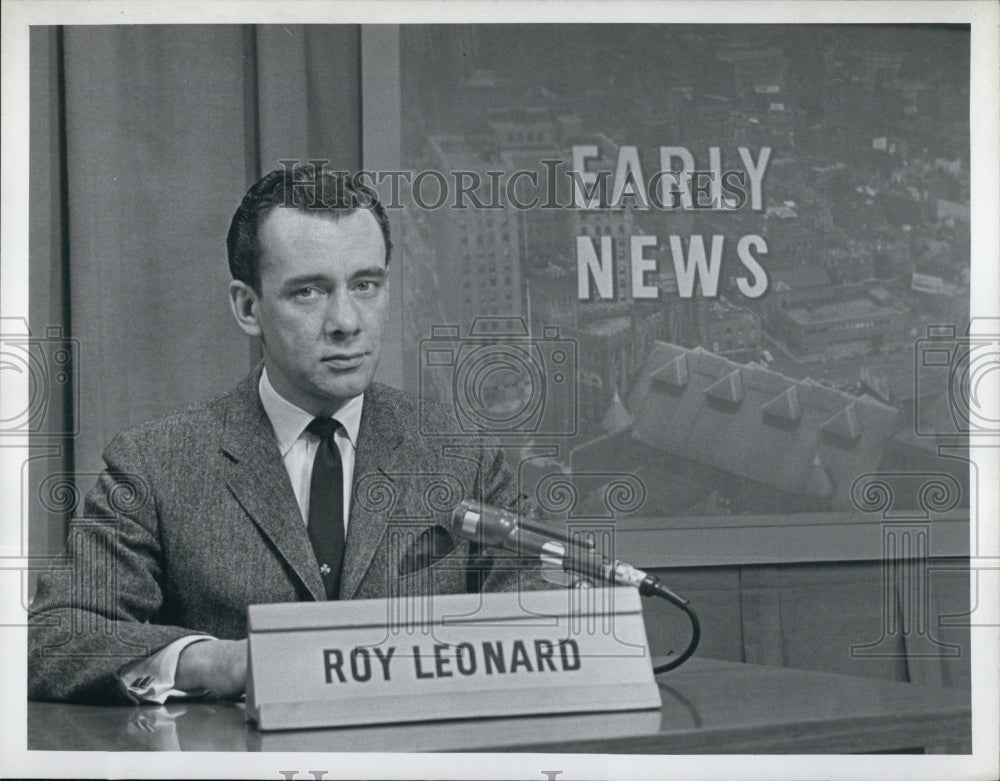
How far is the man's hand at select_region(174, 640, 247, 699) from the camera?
1.47m

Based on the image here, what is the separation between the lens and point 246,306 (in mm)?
1969

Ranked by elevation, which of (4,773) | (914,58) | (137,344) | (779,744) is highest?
(914,58)

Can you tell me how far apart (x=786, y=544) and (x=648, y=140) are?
713 millimetres

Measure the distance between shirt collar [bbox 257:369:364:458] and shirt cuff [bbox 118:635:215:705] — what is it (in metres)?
0.39

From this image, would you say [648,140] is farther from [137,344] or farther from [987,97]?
[137,344]

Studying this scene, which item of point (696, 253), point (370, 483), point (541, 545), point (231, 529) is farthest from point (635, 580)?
point (696, 253)

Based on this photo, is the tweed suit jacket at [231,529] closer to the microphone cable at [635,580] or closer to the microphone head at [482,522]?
the microphone head at [482,522]

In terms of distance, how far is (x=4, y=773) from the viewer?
5.97ft

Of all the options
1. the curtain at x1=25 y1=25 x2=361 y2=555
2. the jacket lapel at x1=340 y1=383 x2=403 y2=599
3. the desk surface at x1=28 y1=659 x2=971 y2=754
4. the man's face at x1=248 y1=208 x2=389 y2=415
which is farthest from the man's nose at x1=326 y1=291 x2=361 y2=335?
the desk surface at x1=28 y1=659 x2=971 y2=754

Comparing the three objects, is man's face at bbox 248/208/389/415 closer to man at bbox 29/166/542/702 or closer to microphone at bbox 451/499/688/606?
man at bbox 29/166/542/702

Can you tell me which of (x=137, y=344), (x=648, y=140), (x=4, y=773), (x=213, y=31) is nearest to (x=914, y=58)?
(x=648, y=140)

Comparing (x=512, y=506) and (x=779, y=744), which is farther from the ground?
(x=512, y=506)

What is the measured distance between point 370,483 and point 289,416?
0.15 meters

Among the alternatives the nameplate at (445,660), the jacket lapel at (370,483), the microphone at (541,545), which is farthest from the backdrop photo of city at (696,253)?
the nameplate at (445,660)
